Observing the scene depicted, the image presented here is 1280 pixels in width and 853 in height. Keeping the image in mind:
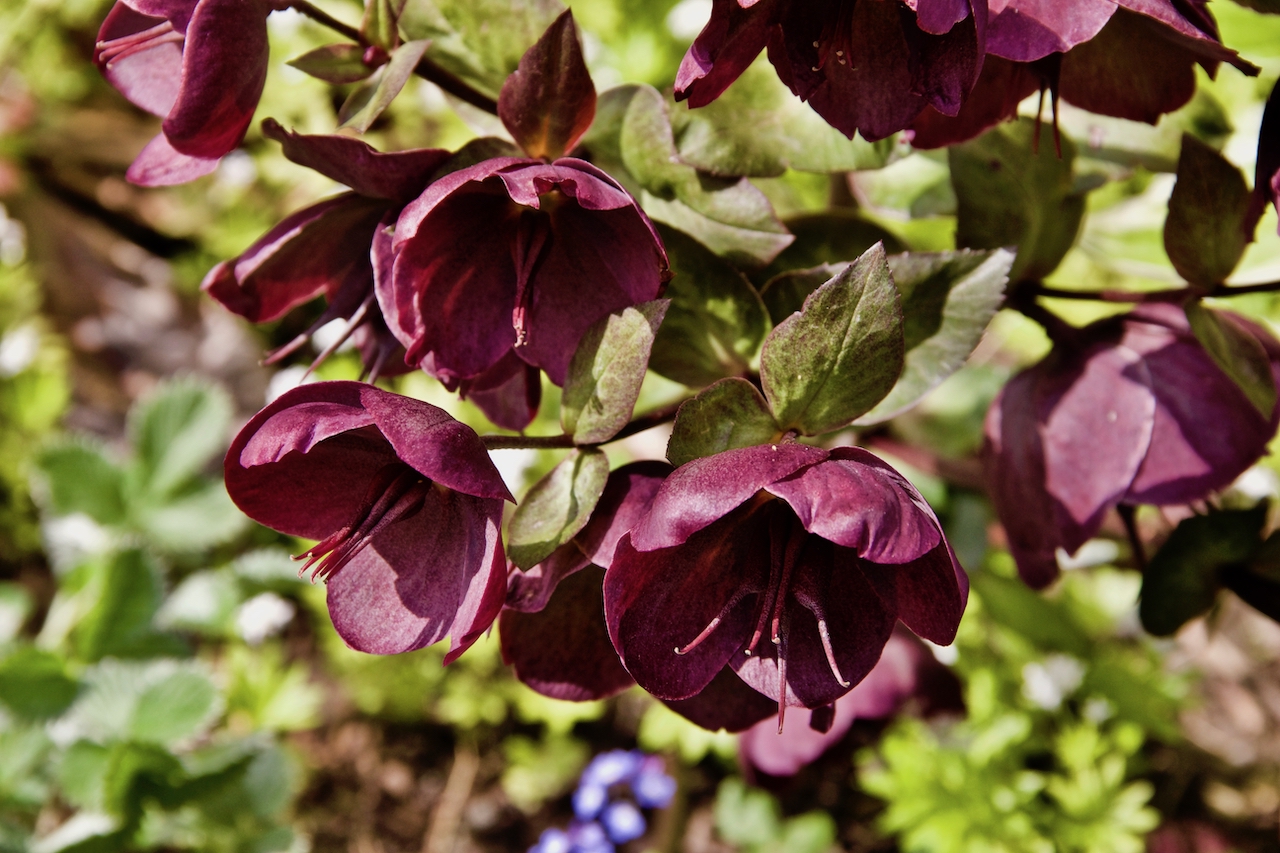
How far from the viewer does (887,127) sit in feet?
1.35

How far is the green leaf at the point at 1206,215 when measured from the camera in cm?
47

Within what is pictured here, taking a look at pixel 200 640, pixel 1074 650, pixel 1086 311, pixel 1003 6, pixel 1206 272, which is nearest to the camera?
pixel 1003 6

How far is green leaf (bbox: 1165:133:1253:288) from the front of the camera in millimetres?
470

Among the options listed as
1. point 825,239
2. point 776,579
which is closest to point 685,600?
point 776,579

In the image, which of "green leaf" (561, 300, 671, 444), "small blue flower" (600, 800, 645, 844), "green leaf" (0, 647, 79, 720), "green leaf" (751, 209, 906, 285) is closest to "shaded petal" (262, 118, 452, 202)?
"green leaf" (561, 300, 671, 444)

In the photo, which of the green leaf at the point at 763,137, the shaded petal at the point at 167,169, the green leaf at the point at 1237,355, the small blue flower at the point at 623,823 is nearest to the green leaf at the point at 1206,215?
the green leaf at the point at 1237,355

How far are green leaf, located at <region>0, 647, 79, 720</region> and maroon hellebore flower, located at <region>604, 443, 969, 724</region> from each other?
80cm

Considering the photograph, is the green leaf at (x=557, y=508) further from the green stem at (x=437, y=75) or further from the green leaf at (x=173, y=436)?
the green leaf at (x=173, y=436)

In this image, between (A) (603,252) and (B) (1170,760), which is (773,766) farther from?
(B) (1170,760)

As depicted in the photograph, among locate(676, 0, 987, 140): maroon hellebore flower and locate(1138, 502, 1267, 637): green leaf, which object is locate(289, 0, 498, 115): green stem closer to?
locate(676, 0, 987, 140): maroon hellebore flower

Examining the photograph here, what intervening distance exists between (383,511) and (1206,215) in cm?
42

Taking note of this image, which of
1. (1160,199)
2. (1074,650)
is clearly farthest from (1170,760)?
(1160,199)

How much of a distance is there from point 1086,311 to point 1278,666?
2.38ft

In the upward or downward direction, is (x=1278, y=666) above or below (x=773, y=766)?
below
